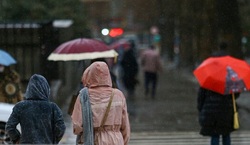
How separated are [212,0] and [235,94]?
13.9m

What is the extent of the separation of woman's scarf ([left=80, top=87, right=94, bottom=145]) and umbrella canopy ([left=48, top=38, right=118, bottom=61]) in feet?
12.7

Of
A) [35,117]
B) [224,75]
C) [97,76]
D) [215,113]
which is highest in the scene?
[97,76]

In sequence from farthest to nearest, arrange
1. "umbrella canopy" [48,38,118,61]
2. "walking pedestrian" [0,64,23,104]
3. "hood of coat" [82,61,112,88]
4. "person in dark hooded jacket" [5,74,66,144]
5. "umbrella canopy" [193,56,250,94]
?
"walking pedestrian" [0,64,23,104] < "umbrella canopy" [48,38,118,61] < "umbrella canopy" [193,56,250,94] < "person in dark hooded jacket" [5,74,66,144] < "hood of coat" [82,61,112,88]

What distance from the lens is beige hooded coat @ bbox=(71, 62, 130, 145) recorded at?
6855 millimetres

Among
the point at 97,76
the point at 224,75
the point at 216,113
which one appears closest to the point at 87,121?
the point at 97,76

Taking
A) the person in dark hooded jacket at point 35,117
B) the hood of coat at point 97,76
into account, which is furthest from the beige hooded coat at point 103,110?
the person in dark hooded jacket at point 35,117

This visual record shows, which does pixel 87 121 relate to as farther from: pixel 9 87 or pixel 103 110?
pixel 9 87

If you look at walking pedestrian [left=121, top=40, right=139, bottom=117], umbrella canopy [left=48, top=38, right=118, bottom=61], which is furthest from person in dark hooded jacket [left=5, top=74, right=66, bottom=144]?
walking pedestrian [left=121, top=40, right=139, bottom=117]

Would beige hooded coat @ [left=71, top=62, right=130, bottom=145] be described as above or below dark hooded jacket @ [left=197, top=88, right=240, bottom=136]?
above

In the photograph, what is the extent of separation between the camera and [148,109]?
20484mm

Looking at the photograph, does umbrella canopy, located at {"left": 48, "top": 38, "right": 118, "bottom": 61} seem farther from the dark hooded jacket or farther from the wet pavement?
the wet pavement

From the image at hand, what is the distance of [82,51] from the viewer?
1104 cm

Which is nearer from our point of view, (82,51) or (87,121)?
(87,121)

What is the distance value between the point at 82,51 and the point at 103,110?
4233mm
